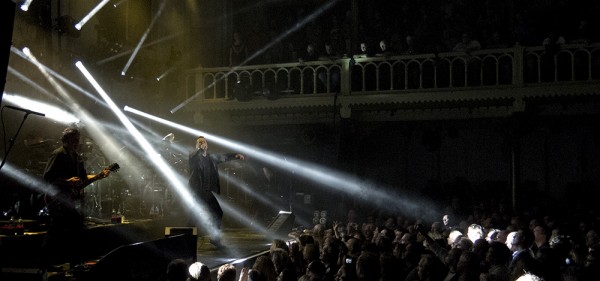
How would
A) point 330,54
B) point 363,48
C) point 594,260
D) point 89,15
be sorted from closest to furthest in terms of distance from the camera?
1. point 594,260
2. point 89,15
3. point 363,48
4. point 330,54

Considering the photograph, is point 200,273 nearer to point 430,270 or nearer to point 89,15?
point 430,270

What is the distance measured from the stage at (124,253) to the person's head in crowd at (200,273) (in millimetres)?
1331

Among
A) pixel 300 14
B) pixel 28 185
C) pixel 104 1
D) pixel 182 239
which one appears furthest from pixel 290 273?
pixel 300 14

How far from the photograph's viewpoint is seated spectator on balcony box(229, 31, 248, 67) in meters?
18.5

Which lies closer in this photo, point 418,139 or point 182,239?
point 182,239

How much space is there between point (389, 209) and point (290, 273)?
12.1 meters

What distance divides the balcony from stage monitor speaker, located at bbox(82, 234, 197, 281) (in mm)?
9518

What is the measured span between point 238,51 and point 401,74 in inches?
192

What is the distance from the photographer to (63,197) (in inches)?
276

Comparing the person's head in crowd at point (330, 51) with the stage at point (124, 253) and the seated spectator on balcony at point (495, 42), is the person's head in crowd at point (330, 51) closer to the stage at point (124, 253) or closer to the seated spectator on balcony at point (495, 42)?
the seated spectator on balcony at point (495, 42)

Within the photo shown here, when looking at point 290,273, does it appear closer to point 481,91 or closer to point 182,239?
point 182,239

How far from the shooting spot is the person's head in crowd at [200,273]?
5379mm

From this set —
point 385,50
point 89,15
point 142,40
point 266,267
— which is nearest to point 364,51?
point 385,50

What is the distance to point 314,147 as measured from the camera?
1919 centimetres
